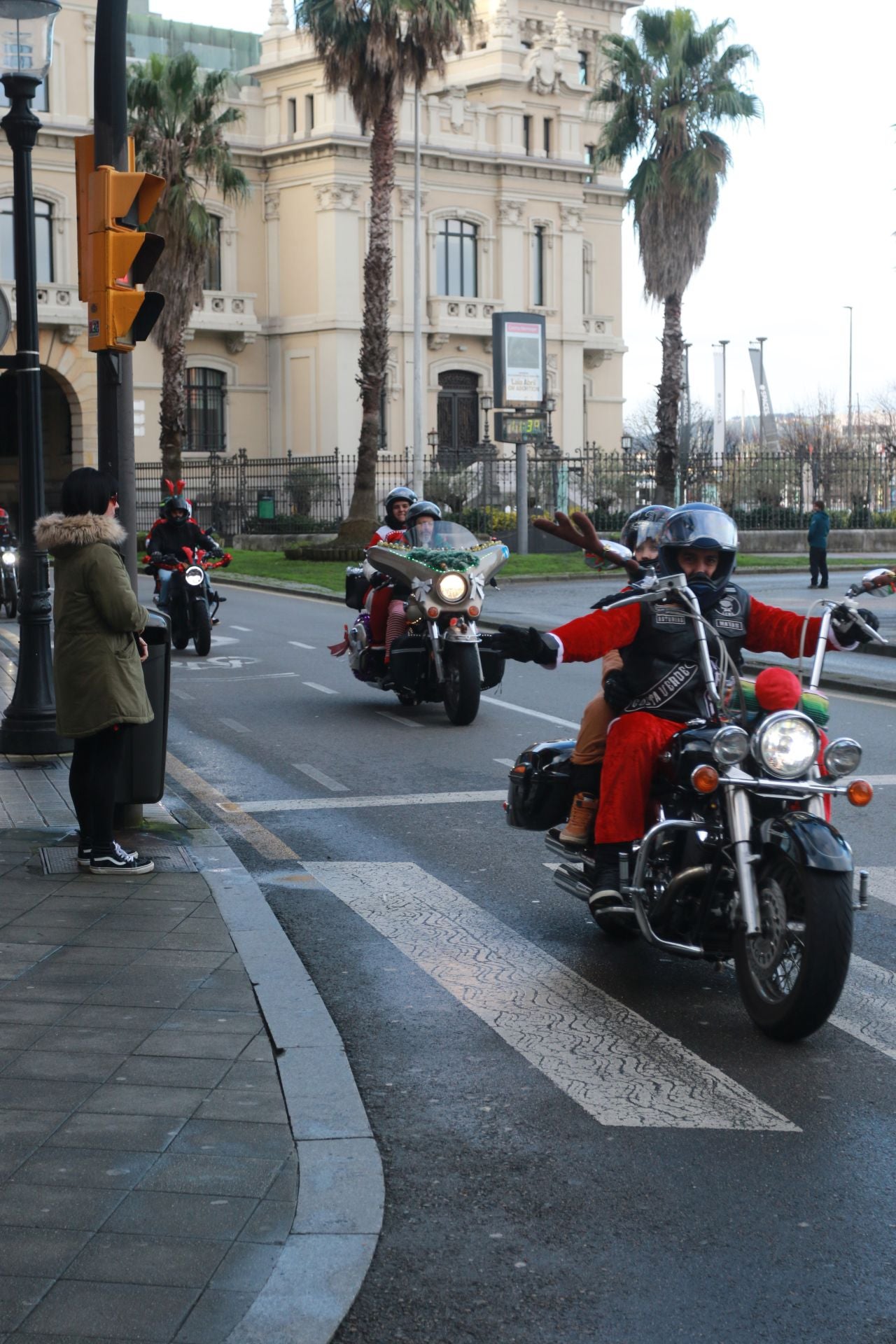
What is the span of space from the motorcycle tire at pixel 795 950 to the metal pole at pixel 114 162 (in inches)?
157

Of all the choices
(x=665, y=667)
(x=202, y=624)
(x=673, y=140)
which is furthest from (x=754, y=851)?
→ (x=673, y=140)

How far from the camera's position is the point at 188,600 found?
17.7m

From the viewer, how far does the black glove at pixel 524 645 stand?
5551 millimetres

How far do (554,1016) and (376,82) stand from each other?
34.1 metres

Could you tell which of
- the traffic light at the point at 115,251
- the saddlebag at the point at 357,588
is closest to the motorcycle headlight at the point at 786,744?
the traffic light at the point at 115,251

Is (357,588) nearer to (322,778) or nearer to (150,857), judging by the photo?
(322,778)

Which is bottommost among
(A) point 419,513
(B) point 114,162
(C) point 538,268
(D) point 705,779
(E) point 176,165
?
(D) point 705,779

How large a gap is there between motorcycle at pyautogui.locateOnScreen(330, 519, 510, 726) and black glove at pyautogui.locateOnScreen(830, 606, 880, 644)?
229 inches

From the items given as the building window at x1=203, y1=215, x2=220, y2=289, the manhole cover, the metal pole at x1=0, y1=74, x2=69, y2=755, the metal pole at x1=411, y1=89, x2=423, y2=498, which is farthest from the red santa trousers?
the building window at x1=203, y1=215, x2=220, y2=289

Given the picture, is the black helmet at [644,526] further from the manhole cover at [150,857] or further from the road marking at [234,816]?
the manhole cover at [150,857]

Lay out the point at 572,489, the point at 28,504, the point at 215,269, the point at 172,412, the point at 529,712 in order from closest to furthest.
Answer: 1. the point at 28,504
2. the point at 529,712
3. the point at 172,412
4. the point at 572,489
5. the point at 215,269

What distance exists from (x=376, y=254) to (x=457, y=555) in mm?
25522

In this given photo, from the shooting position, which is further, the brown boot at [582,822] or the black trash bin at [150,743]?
the black trash bin at [150,743]

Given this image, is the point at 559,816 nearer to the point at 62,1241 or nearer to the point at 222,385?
the point at 62,1241
